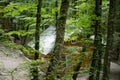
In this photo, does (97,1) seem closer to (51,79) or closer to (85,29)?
(85,29)

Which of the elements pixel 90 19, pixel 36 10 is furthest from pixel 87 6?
pixel 36 10

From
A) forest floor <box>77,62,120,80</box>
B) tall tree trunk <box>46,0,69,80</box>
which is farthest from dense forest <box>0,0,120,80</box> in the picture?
forest floor <box>77,62,120,80</box>

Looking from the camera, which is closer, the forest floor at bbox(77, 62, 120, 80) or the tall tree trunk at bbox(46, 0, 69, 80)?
the tall tree trunk at bbox(46, 0, 69, 80)

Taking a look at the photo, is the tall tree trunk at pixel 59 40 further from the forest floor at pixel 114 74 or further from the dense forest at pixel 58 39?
the forest floor at pixel 114 74

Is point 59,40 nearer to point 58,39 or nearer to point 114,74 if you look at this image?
point 58,39

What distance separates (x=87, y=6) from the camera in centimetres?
1387

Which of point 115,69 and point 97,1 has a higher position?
point 97,1

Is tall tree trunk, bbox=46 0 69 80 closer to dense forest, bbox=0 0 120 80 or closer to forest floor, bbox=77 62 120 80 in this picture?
dense forest, bbox=0 0 120 80

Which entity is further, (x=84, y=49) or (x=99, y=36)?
(x=84, y=49)

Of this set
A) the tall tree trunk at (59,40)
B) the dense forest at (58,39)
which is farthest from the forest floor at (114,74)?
the tall tree trunk at (59,40)

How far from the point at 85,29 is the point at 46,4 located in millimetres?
4731

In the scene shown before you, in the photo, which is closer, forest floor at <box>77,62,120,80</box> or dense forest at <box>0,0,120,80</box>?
dense forest at <box>0,0,120,80</box>

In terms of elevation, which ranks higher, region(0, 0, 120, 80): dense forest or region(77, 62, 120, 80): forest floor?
region(0, 0, 120, 80): dense forest

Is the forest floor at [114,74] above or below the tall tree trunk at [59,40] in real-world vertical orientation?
below
